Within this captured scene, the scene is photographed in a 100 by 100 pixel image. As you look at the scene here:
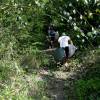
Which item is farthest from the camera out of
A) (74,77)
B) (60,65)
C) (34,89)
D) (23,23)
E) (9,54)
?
(23,23)

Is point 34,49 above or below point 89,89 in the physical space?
above

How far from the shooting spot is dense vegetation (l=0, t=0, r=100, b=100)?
9.80 meters

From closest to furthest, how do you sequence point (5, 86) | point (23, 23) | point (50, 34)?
point (5, 86) < point (23, 23) < point (50, 34)

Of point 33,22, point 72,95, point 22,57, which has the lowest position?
point 72,95

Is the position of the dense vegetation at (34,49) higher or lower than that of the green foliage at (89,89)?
higher

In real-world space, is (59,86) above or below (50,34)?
below

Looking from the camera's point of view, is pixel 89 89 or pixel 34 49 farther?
pixel 34 49

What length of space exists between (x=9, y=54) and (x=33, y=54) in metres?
2.03

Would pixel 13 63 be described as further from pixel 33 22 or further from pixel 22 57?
pixel 33 22

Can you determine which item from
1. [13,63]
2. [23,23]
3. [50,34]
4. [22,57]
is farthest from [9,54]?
[50,34]

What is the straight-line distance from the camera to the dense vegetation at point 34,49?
9.80m

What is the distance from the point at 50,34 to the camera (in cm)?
1531

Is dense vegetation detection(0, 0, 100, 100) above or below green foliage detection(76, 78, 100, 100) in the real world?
above

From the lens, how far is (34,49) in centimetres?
1341
